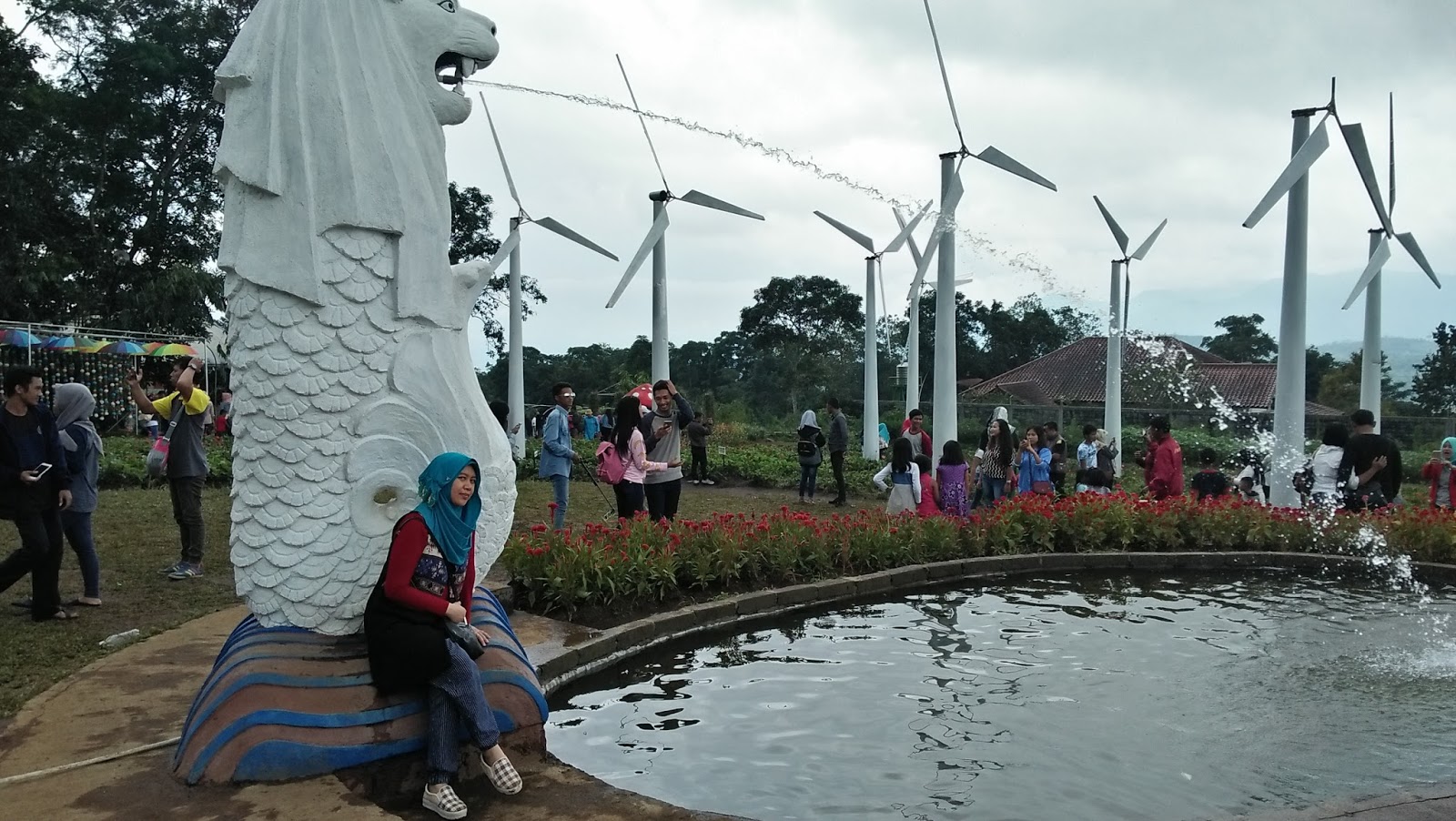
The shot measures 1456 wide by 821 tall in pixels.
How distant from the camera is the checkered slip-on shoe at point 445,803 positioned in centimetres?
367

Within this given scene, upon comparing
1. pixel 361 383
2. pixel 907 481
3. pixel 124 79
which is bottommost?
pixel 907 481

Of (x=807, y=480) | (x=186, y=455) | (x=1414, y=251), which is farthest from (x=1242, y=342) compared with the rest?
(x=186, y=455)

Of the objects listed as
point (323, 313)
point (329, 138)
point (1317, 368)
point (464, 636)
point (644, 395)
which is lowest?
point (464, 636)

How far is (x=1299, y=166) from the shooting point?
13.8 metres

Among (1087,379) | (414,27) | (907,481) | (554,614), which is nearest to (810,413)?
(907,481)

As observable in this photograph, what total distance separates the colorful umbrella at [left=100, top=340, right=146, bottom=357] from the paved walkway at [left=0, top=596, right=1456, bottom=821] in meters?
19.0

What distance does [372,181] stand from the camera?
453 centimetres

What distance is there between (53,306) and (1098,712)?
27094 millimetres

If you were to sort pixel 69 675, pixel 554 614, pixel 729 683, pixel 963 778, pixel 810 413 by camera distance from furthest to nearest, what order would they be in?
1. pixel 810 413
2. pixel 554 614
3. pixel 729 683
4. pixel 69 675
5. pixel 963 778

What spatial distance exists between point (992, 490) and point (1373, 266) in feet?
36.1

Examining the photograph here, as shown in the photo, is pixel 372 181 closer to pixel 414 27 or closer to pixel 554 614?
pixel 414 27

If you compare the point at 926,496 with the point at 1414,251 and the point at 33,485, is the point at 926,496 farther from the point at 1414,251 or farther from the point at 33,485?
the point at 1414,251

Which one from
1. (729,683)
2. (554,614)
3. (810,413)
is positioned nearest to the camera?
(729,683)

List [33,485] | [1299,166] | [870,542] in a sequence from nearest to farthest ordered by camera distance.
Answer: [33,485]
[870,542]
[1299,166]
